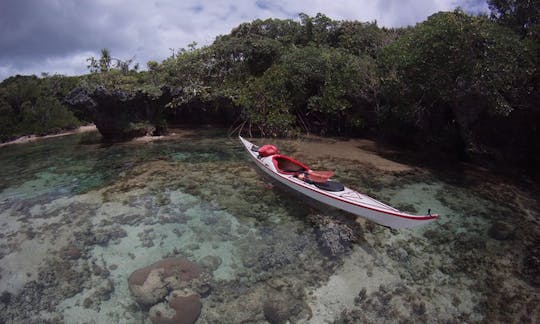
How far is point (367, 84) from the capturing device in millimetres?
16562

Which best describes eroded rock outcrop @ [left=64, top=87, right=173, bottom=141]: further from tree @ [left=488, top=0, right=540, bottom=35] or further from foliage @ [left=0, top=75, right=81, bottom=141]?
tree @ [left=488, top=0, right=540, bottom=35]

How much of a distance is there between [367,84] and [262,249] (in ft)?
39.9

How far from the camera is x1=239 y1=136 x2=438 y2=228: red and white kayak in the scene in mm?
6805

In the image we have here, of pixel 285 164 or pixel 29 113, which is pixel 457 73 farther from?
pixel 29 113

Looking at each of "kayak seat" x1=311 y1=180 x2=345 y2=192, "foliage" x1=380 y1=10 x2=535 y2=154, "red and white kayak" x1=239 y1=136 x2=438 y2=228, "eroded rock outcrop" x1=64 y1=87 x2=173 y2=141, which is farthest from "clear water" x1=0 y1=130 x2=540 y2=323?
"eroded rock outcrop" x1=64 y1=87 x2=173 y2=141

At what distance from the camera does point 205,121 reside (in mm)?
26922

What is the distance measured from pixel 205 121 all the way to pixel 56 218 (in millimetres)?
18339

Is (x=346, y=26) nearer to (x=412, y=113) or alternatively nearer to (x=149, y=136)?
(x=412, y=113)

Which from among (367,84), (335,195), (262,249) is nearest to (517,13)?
(367,84)

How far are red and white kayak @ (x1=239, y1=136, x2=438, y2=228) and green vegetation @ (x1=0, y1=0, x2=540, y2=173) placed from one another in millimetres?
6860

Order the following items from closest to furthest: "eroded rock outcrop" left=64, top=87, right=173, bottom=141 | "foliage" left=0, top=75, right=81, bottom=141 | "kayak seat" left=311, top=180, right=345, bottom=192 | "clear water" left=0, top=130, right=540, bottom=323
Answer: "clear water" left=0, top=130, right=540, bottom=323 → "kayak seat" left=311, top=180, right=345, bottom=192 → "eroded rock outcrop" left=64, top=87, right=173, bottom=141 → "foliage" left=0, top=75, right=81, bottom=141

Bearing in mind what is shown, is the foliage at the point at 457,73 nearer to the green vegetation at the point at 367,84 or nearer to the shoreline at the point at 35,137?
the green vegetation at the point at 367,84

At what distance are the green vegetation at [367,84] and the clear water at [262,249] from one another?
122 inches

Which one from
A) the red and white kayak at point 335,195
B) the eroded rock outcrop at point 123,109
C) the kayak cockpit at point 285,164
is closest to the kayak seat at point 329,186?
the red and white kayak at point 335,195
